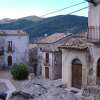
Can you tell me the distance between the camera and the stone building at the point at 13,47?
50344 mm

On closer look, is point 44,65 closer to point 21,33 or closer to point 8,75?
point 8,75

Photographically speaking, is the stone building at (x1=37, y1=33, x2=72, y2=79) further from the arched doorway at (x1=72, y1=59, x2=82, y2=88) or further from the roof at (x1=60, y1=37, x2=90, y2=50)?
the arched doorway at (x1=72, y1=59, x2=82, y2=88)

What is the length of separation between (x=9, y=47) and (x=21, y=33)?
3.21 metres

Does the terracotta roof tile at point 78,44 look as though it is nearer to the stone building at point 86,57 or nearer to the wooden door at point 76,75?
the stone building at point 86,57

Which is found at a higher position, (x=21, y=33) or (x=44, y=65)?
(x=21, y=33)

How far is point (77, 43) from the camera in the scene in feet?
65.0

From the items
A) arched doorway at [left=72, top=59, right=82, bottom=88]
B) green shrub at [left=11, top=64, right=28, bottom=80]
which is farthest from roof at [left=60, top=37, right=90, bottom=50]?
green shrub at [left=11, top=64, right=28, bottom=80]

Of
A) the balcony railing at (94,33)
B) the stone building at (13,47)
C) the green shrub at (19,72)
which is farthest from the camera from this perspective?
the stone building at (13,47)

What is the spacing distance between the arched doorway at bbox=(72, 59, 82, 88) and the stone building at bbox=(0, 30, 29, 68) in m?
31.7

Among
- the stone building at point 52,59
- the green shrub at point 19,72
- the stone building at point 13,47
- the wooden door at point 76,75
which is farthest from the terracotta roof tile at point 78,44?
the stone building at point 13,47

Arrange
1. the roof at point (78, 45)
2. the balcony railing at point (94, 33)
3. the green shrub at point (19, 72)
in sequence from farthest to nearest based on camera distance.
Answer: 1. the green shrub at point (19, 72)
2. the roof at point (78, 45)
3. the balcony railing at point (94, 33)

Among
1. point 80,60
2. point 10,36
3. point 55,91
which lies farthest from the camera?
point 10,36

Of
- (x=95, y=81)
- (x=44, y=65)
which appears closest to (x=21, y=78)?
(x=44, y=65)

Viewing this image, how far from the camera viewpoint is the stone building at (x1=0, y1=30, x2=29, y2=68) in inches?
1982
